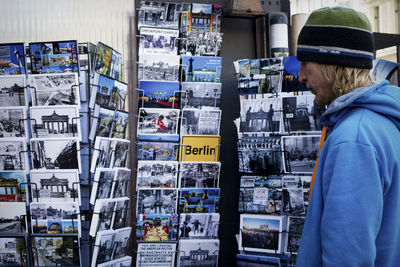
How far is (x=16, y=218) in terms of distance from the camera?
126 inches

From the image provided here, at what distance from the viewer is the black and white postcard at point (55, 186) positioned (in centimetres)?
313

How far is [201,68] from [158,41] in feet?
1.25

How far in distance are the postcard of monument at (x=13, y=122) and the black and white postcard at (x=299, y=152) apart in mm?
1677

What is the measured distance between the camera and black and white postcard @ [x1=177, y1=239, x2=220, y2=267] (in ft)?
12.1

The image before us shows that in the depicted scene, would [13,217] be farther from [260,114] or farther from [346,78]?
[346,78]

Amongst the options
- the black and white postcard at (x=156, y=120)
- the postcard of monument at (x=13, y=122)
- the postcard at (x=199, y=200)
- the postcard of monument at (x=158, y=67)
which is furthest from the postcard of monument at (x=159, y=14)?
the postcard at (x=199, y=200)

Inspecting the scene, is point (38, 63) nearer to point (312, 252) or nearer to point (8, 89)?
point (8, 89)

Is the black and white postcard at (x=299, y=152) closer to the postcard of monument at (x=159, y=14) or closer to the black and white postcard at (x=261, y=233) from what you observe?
the black and white postcard at (x=261, y=233)

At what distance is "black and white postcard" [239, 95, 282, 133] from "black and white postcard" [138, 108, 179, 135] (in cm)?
54

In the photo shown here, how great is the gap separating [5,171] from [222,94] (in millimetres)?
1791

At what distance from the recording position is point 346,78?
4.79 ft

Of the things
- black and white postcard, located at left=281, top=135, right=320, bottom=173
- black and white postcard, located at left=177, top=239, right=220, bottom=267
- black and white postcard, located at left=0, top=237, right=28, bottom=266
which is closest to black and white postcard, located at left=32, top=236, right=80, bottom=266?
black and white postcard, located at left=0, top=237, right=28, bottom=266

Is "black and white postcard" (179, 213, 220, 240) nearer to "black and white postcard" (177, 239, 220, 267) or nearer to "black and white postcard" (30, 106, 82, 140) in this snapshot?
"black and white postcard" (177, 239, 220, 267)

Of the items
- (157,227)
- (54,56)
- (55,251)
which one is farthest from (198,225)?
(54,56)
